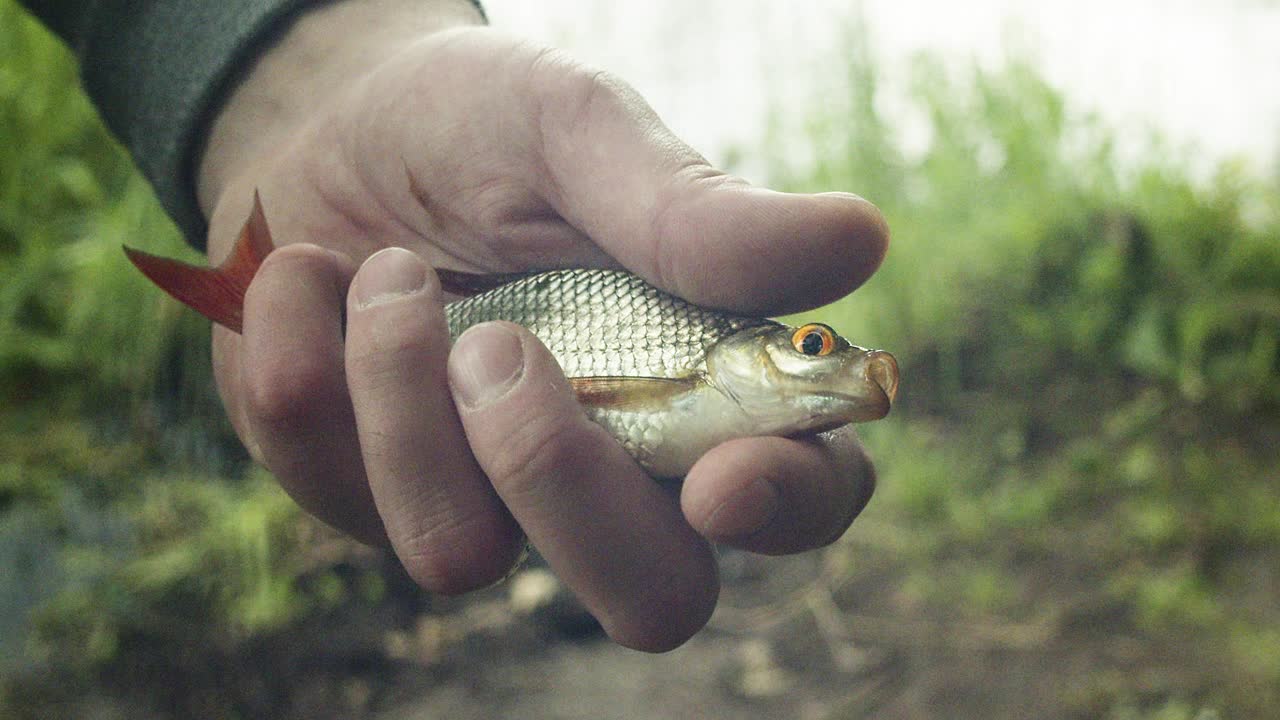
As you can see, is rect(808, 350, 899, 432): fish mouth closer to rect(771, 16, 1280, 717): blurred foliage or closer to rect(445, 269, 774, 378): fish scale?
rect(445, 269, 774, 378): fish scale

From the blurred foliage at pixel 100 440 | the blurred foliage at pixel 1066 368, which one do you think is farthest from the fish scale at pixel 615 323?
the blurred foliage at pixel 100 440

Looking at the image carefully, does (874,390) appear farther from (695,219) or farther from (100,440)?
(100,440)

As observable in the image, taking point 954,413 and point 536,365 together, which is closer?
point 536,365

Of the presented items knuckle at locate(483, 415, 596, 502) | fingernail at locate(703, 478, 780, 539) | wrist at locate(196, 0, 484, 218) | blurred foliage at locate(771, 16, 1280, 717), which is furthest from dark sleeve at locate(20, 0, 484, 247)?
blurred foliage at locate(771, 16, 1280, 717)

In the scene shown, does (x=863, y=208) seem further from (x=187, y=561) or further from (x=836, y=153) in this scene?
(x=187, y=561)

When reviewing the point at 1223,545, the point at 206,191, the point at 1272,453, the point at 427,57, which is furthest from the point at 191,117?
the point at 1272,453

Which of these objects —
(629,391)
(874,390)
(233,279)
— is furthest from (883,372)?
(233,279)

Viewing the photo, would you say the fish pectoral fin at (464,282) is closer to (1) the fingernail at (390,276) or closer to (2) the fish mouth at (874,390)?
(1) the fingernail at (390,276)
